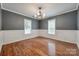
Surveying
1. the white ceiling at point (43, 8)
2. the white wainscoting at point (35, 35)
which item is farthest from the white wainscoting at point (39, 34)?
the white ceiling at point (43, 8)

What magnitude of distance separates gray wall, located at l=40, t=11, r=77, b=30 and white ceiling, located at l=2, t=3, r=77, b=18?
0.08m

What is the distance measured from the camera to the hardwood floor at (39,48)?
63.6 inches

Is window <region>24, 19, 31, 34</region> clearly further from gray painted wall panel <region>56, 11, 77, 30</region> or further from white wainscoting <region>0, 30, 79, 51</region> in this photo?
gray painted wall panel <region>56, 11, 77, 30</region>

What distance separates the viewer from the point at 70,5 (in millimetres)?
1601

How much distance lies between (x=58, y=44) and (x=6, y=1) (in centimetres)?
116

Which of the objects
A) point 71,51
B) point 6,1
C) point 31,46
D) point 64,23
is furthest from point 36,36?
point 6,1

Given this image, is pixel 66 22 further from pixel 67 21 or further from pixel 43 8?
pixel 43 8

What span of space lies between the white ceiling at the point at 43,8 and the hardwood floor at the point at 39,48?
0.50 metres

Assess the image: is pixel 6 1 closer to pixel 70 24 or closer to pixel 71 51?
pixel 70 24

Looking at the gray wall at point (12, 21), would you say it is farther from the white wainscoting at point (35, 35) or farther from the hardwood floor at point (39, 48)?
the hardwood floor at point (39, 48)

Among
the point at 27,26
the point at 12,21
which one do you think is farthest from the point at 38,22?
the point at 12,21

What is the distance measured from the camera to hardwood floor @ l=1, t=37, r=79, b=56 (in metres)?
1.62

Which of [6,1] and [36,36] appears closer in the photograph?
[6,1]

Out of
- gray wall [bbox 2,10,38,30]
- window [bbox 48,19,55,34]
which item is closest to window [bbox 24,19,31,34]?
gray wall [bbox 2,10,38,30]
